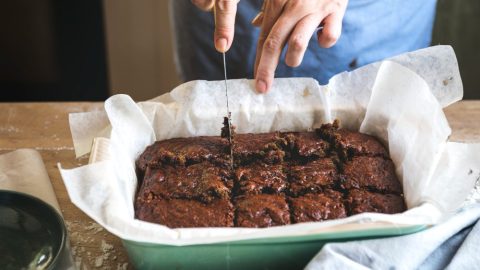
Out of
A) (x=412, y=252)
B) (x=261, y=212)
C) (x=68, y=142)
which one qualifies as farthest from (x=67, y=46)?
(x=412, y=252)

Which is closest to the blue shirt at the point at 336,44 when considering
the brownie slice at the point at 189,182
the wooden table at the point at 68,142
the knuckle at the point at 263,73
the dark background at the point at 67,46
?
the wooden table at the point at 68,142

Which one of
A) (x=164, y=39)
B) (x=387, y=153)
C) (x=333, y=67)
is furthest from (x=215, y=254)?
(x=164, y=39)

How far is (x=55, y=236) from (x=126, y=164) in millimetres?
351

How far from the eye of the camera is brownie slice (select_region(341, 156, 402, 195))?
181 cm

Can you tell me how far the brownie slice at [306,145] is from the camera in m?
1.96

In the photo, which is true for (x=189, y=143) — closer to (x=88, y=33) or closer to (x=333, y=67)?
(x=333, y=67)

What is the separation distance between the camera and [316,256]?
4.92ft

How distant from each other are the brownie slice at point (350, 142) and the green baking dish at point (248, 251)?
45 cm

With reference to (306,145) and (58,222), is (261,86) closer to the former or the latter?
(306,145)

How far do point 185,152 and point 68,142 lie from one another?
54 cm

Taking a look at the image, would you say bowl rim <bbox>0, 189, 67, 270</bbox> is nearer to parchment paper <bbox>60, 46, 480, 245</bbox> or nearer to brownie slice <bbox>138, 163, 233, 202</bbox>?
parchment paper <bbox>60, 46, 480, 245</bbox>

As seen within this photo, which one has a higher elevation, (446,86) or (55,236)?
(446,86)

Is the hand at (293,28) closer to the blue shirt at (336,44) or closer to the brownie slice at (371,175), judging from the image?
the brownie slice at (371,175)

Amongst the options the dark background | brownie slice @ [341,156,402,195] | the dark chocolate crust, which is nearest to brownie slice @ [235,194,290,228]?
the dark chocolate crust
